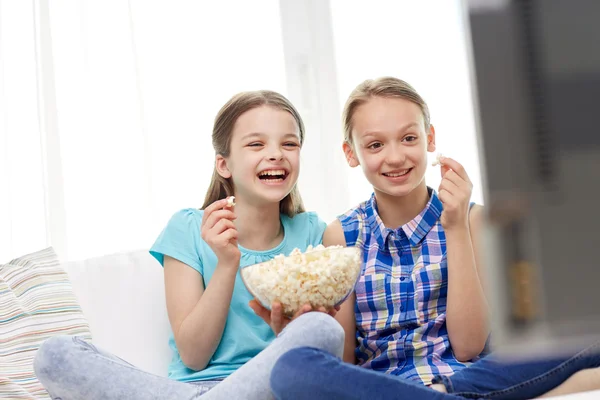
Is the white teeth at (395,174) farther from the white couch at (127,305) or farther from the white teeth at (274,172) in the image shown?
the white couch at (127,305)

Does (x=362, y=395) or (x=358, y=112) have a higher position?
(x=358, y=112)

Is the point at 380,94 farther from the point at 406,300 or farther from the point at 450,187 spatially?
the point at 406,300

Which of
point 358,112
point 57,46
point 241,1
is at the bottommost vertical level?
point 358,112

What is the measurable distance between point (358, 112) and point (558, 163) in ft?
4.36

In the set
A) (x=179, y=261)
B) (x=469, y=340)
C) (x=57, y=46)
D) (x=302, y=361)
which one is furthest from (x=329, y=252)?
(x=57, y=46)

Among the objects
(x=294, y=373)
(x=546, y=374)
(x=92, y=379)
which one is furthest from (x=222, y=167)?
(x=546, y=374)

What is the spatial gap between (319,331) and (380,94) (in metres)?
0.70

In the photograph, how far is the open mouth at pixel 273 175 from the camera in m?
1.63

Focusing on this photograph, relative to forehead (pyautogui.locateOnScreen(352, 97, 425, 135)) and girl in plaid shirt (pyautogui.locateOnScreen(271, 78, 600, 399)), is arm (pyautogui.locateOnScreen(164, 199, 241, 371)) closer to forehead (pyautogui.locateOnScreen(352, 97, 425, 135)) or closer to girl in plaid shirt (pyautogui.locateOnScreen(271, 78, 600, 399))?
girl in plaid shirt (pyautogui.locateOnScreen(271, 78, 600, 399))

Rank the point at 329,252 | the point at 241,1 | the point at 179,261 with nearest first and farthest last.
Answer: the point at 329,252
the point at 179,261
the point at 241,1

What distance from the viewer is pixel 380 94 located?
1.59 m

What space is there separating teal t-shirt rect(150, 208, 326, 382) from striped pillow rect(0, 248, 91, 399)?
26 cm

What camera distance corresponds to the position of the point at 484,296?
1446mm

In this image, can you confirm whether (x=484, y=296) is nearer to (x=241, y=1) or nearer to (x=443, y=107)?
(x=443, y=107)
